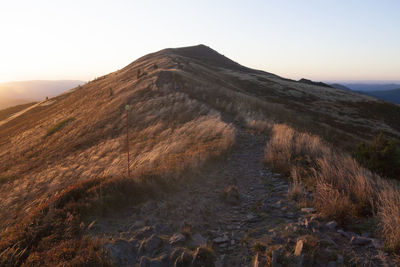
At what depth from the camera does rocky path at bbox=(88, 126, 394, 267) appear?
4.15m

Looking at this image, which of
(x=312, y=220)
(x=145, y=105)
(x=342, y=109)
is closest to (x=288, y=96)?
(x=342, y=109)

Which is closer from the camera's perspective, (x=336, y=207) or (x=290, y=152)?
(x=336, y=207)

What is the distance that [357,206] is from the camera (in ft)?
17.0

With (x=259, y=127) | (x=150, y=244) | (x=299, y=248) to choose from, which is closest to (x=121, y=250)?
(x=150, y=244)

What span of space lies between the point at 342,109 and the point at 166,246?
166ft

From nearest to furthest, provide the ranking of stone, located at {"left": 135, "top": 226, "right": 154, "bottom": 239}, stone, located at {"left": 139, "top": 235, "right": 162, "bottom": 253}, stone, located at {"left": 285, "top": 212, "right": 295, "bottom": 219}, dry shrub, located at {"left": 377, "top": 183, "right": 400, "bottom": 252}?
dry shrub, located at {"left": 377, "top": 183, "right": 400, "bottom": 252}
stone, located at {"left": 139, "top": 235, "right": 162, "bottom": 253}
stone, located at {"left": 135, "top": 226, "right": 154, "bottom": 239}
stone, located at {"left": 285, "top": 212, "right": 295, "bottom": 219}

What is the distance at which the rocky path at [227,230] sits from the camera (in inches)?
163

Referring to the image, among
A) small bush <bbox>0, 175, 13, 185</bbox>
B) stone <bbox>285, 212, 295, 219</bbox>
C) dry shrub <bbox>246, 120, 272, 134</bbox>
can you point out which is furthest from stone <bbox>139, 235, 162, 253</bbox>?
small bush <bbox>0, 175, 13, 185</bbox>

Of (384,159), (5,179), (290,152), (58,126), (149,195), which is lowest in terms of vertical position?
(5,179)

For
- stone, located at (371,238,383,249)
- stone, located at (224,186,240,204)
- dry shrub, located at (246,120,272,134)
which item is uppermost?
dry shrub, located at (246,120,272,134)

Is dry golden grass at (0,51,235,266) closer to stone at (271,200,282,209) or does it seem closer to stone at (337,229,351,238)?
stone at (271,200,282,209)

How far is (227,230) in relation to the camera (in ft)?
17.5

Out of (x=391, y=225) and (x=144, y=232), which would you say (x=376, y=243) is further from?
(x=144, y=232)

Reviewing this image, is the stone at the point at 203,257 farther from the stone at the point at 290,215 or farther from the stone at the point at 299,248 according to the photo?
the stone at the point at 290,215
